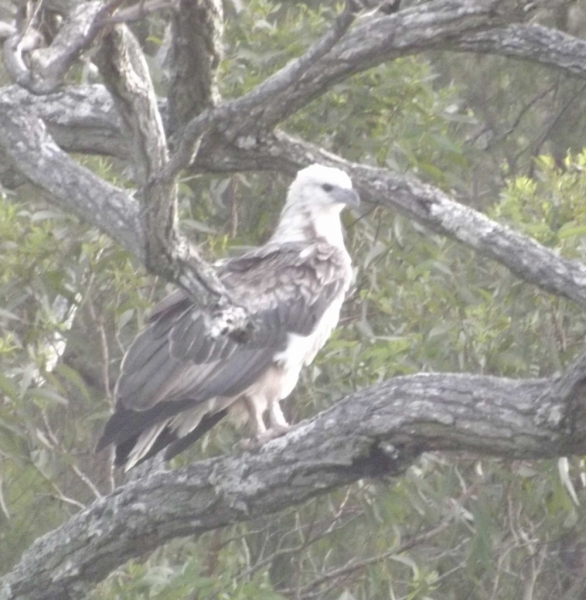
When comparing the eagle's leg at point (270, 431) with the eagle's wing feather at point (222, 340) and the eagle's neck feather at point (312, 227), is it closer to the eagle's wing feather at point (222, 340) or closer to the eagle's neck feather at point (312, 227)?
the eagle's wing feather at point (222, 340)

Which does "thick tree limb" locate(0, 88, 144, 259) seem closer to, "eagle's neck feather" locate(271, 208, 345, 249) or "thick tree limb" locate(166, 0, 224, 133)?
"thick tree limb" locate(166, 0, 224, 133)

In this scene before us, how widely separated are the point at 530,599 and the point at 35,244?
7.71 ft

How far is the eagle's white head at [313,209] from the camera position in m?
4.79

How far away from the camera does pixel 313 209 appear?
16.3ft

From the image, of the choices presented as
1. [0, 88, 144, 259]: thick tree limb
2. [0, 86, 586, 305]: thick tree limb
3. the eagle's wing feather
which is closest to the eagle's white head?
the eagle's wing feather

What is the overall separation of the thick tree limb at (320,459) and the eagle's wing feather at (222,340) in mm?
342

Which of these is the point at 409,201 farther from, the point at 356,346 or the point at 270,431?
the point at 356,346

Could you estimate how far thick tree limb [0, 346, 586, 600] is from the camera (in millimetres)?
3062

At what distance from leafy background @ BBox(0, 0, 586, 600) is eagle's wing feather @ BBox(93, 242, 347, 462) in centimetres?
30

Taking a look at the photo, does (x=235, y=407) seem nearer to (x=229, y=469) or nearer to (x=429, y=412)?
(x=229, y=469)

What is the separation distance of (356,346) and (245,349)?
23.7 inches

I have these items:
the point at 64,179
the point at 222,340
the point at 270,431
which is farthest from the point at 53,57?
the point at 270,431

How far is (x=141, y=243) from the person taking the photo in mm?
3008

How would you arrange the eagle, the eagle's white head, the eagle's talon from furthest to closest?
the eagle's white head, the eagle, the eagle's talon
